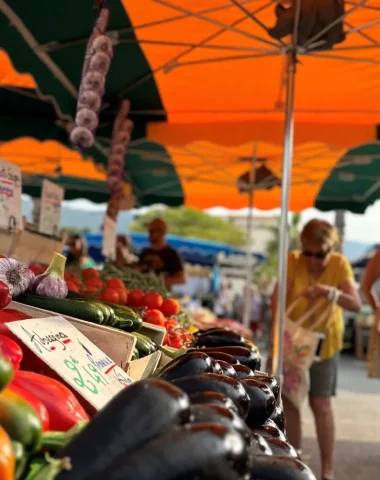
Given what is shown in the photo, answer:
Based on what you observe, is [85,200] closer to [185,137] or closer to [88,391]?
[185,137]

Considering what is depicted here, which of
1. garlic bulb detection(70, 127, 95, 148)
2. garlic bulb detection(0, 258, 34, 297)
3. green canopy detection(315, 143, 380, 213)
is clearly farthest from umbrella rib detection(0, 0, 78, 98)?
green canopy detection(315, 143, 380, 213)

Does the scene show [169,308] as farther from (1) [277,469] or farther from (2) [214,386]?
(1) [277,469]

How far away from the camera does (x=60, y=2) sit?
355 cm

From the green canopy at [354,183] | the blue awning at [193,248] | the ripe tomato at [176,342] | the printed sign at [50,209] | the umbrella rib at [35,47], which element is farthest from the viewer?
the blue awning at [193,248]

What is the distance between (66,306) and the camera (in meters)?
2.13

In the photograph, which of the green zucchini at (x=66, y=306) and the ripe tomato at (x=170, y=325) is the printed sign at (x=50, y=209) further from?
the green zucchini at (x=66, y=306)

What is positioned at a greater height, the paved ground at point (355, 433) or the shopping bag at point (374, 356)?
the shopping bag at point (374, 356)

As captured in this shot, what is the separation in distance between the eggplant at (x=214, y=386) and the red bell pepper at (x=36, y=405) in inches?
11.8

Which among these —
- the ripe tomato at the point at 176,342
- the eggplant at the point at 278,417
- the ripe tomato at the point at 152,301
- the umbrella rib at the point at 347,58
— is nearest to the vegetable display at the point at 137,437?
the eggplant at the point at 278,417

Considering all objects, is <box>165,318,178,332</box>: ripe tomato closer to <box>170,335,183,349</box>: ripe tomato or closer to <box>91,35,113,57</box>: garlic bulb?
<box>170,335,183,349</box>: ripe tomato

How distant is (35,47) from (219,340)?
2.30 metres

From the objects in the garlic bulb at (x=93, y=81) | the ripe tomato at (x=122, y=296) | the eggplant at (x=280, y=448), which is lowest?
the eggplant at (x=280, y=448)

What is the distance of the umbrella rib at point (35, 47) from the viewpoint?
11.7 feet

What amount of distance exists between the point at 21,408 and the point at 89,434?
0.52 ft
